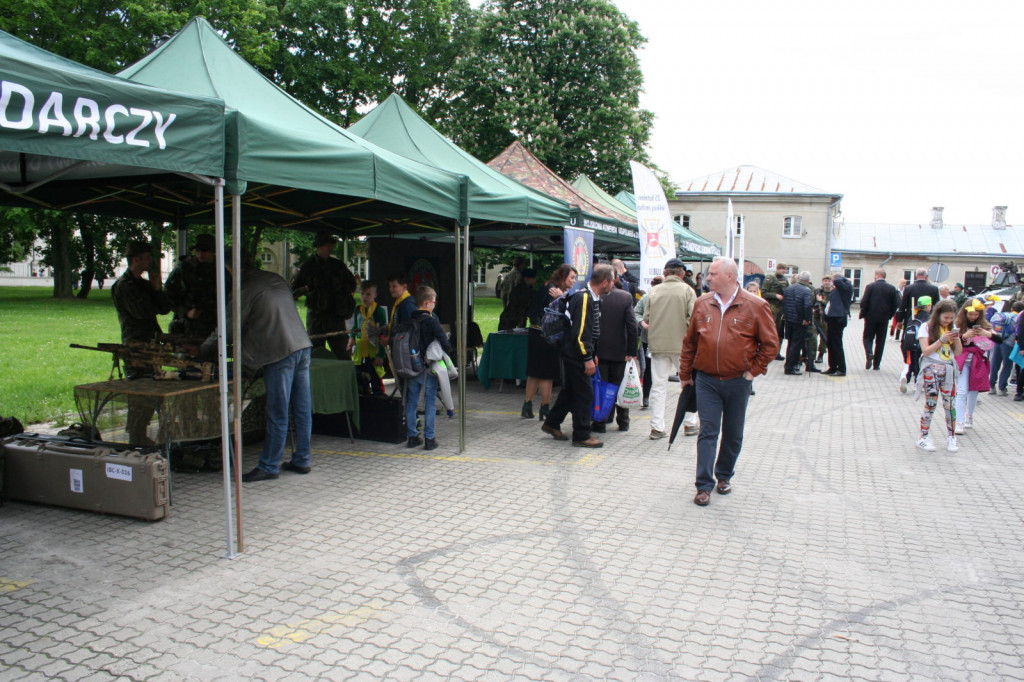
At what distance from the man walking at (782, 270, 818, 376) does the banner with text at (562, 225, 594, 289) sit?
613cm

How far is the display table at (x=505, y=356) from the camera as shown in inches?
405

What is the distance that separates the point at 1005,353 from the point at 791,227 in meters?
39.9

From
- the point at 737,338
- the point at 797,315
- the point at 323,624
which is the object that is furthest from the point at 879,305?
the point at 323,624

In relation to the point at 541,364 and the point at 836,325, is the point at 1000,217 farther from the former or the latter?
the point at 541,364

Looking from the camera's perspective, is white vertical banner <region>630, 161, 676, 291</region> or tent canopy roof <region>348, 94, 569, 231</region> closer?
tent canopy roof <region>348, 94, 569, 231</region>

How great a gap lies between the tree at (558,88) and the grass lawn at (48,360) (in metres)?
11.1

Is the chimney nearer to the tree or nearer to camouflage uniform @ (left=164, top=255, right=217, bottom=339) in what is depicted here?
the tree

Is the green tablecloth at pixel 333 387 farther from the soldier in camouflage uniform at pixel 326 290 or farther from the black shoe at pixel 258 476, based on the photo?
the soldier in camouflage uniform at pixel 326 290

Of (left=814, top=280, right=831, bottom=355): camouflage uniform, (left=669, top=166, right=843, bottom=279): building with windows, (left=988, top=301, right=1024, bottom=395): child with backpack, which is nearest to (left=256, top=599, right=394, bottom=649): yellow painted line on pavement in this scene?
(left=988, top=301, right=1024, bottom=395): child with backpack

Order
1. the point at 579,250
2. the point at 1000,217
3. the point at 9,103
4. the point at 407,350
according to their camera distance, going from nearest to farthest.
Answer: the point at 9,103
the point at 407,350
the point at 579,250
the point at 1000,217

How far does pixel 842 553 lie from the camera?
15.3 feet

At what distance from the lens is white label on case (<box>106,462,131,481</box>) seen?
479 centimetres

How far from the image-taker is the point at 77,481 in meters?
4.92

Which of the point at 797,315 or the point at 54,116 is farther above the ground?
the point at 54,116
